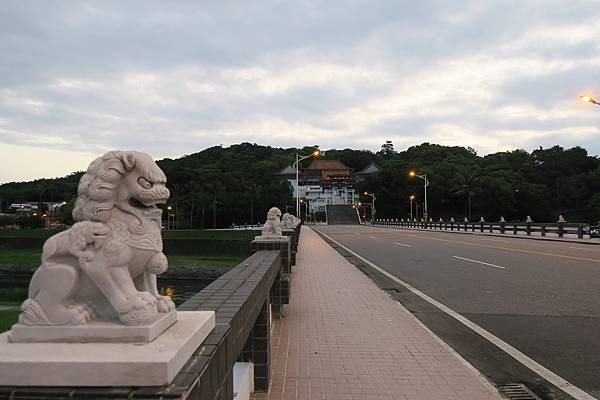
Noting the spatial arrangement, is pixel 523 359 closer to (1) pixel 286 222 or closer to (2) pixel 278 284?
(2) pixel 278 284

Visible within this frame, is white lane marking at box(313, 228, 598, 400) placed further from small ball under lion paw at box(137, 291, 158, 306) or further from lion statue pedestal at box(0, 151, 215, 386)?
small ball under lion paw at box(137, 291, 158, 306)

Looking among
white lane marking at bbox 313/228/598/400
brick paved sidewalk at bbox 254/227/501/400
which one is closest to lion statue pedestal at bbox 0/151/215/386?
brick paved sidewalk at bbox 254/227/501/400

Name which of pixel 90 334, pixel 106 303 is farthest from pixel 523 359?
pixel 90 334

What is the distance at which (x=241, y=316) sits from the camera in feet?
10.1

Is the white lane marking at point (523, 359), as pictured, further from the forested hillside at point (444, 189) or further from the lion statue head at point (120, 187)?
the forested hillside at point (444, 189)

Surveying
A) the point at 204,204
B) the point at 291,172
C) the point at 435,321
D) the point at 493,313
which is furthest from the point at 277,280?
the point at 291,172

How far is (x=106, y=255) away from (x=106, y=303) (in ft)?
0.76

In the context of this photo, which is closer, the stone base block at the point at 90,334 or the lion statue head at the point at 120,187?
the stone base block at the point at 90,334

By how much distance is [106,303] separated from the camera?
2.22 meters

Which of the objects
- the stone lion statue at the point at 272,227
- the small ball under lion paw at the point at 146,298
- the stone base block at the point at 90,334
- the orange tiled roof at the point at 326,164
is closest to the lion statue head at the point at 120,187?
the small ball under lion paw at the point at 146,298

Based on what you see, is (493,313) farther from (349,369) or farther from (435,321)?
(349,369)

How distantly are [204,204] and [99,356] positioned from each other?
91213mm

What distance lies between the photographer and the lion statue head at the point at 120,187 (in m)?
2.25

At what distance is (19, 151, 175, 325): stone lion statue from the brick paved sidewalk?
249cm
